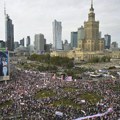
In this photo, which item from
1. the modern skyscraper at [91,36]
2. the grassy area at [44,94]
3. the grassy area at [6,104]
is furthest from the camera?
the modern skyscraper at [91,36]

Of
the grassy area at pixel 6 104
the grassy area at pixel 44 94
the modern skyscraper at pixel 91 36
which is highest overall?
the modern skyscraper at pixel 91 36

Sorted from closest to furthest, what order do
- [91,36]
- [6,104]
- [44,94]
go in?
[6,104], [44,94], [91,36]

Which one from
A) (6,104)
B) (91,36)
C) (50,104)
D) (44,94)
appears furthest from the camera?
(91,36)

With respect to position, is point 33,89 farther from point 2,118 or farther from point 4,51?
point 2,118

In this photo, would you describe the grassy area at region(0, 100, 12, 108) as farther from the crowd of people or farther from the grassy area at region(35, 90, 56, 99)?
the grassy area at region(35, 90, 56, 99)

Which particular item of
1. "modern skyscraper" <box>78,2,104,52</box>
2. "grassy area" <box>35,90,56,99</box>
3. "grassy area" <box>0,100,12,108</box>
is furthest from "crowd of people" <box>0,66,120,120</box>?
"modern skyscraper" <box>78,2,104,52</box>

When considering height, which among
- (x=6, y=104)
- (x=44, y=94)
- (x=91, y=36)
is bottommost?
(x=6, y=104)

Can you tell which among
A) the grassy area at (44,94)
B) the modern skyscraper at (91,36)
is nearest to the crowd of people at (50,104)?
the grassy area at (44,94)

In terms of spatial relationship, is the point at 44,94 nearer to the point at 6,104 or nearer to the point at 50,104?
the point at 50,104

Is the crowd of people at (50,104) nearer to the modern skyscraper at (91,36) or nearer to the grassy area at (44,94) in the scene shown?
the grassy area at (44,94)

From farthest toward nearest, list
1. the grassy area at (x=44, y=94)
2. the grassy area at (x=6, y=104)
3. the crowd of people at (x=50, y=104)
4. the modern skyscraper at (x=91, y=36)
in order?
1. the modern skyscraper at (x=91, y=36)
2. the grassy area at (x=44, y=94)
3. the grassy area at (x=6, y=104)
4. the crowd of people at (x=50, y=104)

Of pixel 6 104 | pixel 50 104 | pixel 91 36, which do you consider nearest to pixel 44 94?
pixel 50 104

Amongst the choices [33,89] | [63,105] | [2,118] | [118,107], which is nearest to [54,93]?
[33,89]
